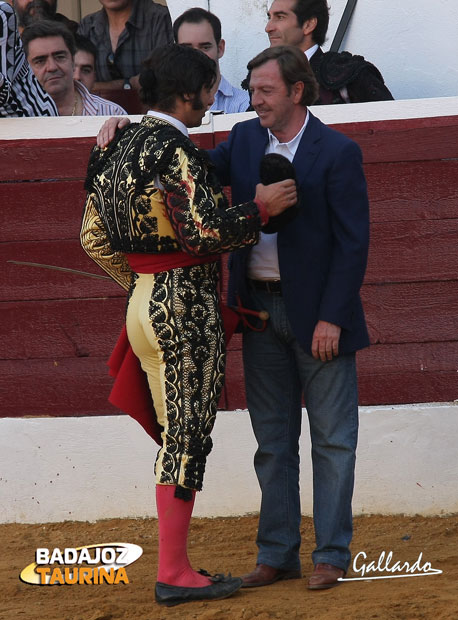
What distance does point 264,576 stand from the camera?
3.56 meters

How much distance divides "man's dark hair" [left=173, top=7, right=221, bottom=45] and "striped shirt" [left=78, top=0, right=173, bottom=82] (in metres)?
0.43

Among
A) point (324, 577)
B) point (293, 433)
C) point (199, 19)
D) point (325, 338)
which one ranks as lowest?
point (324, 577)

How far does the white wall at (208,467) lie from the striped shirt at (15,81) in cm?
134

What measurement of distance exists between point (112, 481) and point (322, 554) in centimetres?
145

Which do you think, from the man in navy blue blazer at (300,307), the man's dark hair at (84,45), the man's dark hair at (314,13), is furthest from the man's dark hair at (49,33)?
the man in navy blue blazer at (300,307)

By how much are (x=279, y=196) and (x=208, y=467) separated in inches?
67.7

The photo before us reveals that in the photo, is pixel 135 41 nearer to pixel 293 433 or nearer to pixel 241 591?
pixel 293 433

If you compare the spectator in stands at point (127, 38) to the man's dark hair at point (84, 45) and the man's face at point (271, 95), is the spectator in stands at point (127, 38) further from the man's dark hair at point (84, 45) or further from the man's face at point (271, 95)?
the man's face at point (271, 95)

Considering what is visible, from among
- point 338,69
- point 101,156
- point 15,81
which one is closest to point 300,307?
point 101,156

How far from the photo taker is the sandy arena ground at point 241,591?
10.4 ft

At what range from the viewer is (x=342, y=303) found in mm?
3361

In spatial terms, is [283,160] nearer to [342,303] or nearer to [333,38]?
[342,303]

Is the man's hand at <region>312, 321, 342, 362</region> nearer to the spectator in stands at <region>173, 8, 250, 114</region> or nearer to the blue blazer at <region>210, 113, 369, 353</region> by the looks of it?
the blue blazer at <region>210, 113, 369, 353</region>

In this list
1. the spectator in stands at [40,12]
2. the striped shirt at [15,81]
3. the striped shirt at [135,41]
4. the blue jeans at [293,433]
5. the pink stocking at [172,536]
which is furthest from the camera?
the spectator in stands at [40,12]
